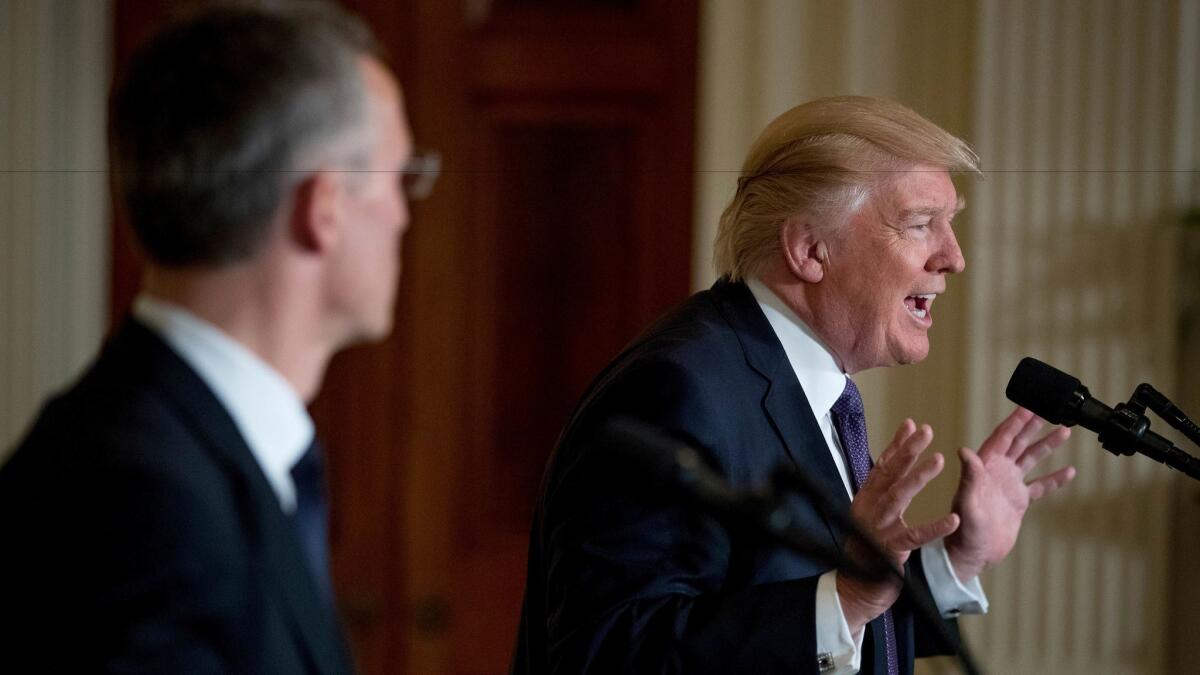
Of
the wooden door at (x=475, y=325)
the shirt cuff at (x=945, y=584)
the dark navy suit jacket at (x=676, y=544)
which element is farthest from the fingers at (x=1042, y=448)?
the wooden door at (x=475, y=325)

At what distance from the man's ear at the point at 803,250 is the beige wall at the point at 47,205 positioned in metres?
0.65

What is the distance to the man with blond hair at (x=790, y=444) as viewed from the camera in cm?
118

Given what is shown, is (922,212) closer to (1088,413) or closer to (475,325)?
(1088,413)

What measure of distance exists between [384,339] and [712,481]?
1.93 ft

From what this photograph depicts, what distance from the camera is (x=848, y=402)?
137 centimetres

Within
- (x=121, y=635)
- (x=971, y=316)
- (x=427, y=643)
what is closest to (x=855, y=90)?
(x=971, y=316)

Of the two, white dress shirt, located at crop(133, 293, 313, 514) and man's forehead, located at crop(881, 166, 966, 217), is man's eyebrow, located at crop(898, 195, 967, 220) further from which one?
white dress shirt, located at crop(133, 293, 313, 514)

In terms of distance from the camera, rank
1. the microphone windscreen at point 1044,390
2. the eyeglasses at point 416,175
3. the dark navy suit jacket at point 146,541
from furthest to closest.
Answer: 1. the microphone windscreen at point 1044,390
2. the eyeglasses at point 416,175
3. the dark navy suit jacket at point 146,541

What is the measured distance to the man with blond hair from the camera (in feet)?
3.87

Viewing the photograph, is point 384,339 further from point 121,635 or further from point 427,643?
point 121,635

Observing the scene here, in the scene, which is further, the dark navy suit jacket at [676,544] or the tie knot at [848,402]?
the tie knot at [848,402]

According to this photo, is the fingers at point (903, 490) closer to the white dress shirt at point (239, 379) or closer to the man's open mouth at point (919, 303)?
the man's open mouth at point (919, 303)

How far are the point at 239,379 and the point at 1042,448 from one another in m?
0.88

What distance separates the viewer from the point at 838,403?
136 centimetres
